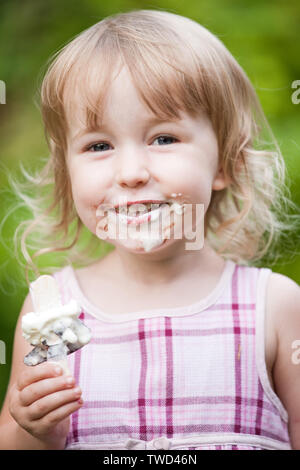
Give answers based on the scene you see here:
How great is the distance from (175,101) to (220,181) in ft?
0.73

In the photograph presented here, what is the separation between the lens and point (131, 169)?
1.21m

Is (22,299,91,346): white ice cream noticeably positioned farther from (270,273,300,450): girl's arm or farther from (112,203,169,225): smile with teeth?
(270,273,300,450): girl's arm

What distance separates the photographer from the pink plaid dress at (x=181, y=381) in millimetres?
1294

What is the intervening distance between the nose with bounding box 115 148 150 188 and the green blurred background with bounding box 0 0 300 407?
840 mm

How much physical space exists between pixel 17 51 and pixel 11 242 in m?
0.69

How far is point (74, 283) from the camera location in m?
1.46

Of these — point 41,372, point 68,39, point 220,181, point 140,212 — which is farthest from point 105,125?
point 68,39

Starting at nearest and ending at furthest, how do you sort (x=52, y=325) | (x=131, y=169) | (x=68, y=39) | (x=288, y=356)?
(x=52, y=325) < (x=131, y=169) < (x=288, y=356) < (x=68, y=39)

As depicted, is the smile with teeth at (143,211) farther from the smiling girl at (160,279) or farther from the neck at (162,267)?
the neck at (162,267)

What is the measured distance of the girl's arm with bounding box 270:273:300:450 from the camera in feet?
4.35

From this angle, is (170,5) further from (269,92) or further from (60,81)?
(60,81)

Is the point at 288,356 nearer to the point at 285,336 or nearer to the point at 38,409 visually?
the point at 285,336

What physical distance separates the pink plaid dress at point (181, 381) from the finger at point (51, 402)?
0.17m

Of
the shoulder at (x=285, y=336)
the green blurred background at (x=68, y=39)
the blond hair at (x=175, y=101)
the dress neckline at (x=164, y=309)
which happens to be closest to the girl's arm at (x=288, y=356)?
the shoulder at (x=285, y=336)
